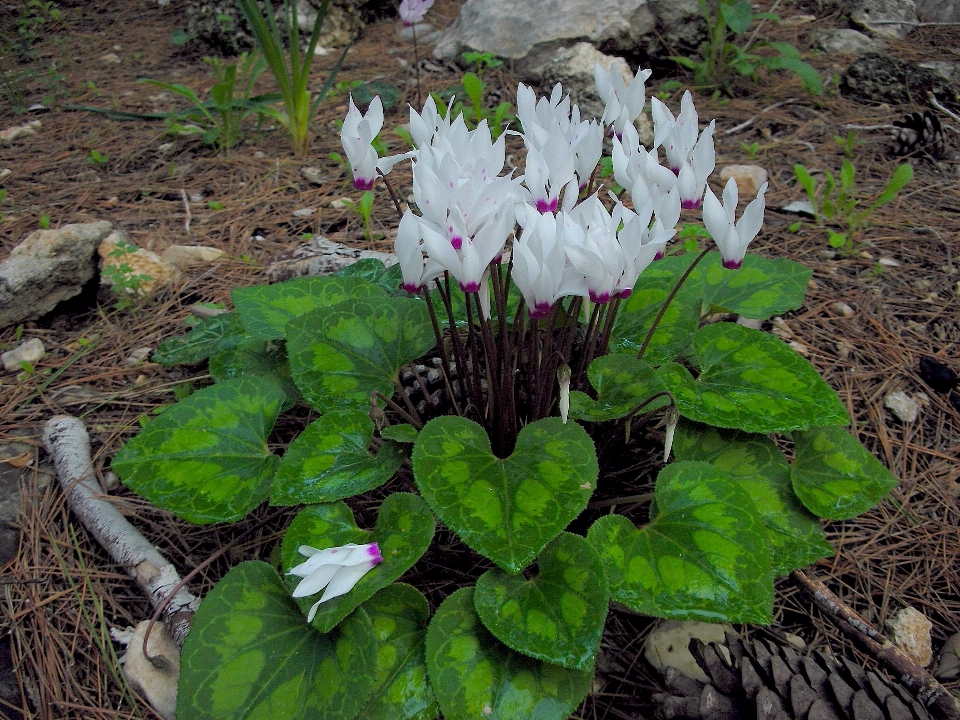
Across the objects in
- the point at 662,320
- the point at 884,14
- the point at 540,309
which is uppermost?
the point at 540,309

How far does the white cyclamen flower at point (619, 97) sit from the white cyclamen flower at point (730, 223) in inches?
13.7

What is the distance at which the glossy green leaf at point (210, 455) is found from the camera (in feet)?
4.82

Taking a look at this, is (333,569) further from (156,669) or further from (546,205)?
(546,205)

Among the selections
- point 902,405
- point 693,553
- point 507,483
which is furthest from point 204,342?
point 902,405

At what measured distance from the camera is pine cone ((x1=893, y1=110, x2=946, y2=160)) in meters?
3.25

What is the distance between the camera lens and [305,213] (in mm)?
3031

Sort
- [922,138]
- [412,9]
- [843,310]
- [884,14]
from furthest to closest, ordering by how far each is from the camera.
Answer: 1. [884,14]
2. [412,9]
3. [922,138]
4. [843,310]

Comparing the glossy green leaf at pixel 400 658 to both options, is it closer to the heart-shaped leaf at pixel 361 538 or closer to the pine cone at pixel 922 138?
the heart-shaped leaf at pixel 361 538

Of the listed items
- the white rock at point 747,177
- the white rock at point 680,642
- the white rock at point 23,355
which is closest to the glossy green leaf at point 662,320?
the white rock at point 680,642

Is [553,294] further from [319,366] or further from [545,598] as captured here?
[319,366]

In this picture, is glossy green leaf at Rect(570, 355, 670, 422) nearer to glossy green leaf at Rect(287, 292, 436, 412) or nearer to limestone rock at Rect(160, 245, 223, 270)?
glossy green leaf at Rect(287, 292, 436, 412)

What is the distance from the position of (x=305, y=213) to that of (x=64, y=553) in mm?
1804

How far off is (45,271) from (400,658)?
200 centimetres

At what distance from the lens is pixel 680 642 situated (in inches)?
54.9
